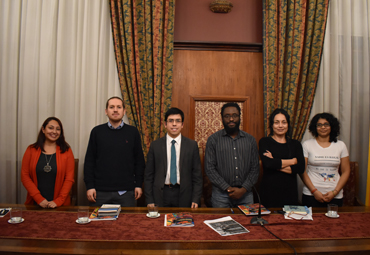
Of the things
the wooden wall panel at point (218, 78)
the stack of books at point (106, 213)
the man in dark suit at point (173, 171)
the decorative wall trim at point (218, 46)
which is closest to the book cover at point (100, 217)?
the stack of books at point (106, 213)

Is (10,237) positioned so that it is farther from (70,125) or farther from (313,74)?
(313,74)

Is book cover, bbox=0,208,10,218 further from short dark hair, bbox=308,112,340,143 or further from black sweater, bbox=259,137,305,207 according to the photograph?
short dark hair, bbox=308,112,340,143

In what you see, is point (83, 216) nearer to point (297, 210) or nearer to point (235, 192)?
point (235, 192)

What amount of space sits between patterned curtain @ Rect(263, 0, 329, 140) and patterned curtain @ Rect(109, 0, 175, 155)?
117 centimetres

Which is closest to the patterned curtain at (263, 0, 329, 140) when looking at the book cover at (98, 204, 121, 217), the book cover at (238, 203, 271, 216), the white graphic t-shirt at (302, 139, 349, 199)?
the white graphic t-shirt at (302, 139, 349, 199)

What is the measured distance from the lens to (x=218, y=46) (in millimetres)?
A: 3666

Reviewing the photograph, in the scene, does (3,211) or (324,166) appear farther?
(324,166)

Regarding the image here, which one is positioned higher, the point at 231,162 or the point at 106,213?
the point at 231,162

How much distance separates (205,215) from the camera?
2182mm

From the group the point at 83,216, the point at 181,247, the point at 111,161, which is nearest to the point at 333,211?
the point at 181,247

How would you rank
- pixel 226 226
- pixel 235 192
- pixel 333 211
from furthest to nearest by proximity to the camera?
pixel 235 192, pixel 333 211, pixel 226 226

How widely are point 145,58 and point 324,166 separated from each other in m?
A: 2.21

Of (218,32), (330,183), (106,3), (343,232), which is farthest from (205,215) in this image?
(106,3)

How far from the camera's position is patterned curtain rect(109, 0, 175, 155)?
344 centimetres
